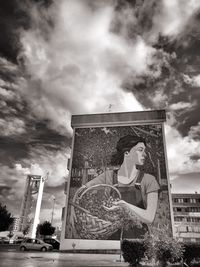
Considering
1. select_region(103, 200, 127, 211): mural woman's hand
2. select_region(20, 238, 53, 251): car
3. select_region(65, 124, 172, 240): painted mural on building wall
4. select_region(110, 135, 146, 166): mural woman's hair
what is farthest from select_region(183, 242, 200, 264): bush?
select_region(110, 135, 146, 166): mural woman's hair

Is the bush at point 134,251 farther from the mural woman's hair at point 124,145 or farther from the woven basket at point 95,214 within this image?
the mural woman's hair at point 124,145

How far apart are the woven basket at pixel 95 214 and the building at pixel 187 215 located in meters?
32.7

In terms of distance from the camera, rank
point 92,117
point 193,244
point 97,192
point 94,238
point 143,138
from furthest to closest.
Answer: point 92,117 < point 143,138 < point 97,192 < point 94,238 < point 193,244

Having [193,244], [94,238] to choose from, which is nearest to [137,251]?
[193,244]

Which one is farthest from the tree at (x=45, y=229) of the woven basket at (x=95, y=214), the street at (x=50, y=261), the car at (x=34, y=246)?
the street at (x=50, y=261)

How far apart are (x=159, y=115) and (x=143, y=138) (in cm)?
503

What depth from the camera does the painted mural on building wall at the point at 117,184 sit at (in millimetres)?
32406

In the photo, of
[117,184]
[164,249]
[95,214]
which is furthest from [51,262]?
[117,184]

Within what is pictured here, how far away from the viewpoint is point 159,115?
126ft

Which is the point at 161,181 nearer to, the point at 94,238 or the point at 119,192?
the point at 119,192

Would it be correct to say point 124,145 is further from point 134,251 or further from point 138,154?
point 134,251

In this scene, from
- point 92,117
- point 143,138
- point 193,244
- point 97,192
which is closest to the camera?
point 193,244

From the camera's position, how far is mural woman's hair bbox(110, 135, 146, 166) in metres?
36.6

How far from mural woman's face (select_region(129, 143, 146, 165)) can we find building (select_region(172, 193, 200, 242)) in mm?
32118
